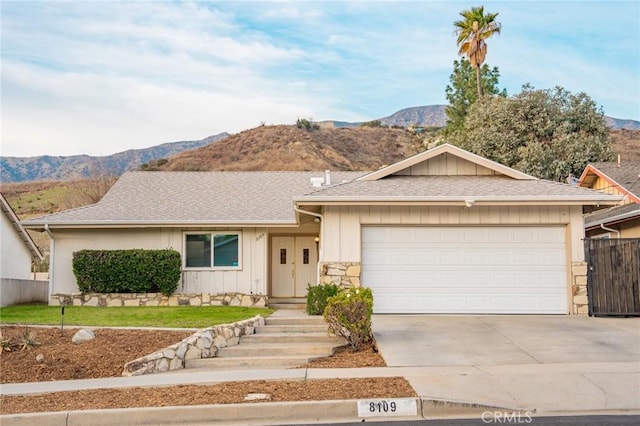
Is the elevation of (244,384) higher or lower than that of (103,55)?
lower

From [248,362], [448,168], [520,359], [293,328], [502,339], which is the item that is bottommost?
[248,362]

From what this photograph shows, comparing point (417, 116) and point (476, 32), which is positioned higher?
point (417, 116)

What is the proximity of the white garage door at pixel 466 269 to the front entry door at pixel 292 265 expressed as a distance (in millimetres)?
5772

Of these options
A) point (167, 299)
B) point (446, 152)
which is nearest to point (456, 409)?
point (446, 152)

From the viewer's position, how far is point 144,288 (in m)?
19.3

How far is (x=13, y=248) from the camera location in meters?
23.8

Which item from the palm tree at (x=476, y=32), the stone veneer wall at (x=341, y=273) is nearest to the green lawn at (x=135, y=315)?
the stone veneer wall at (x=341, y=273)

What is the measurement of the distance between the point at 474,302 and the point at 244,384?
7949 millimetres

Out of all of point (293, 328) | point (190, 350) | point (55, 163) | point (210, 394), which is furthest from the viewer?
point (55, 163)

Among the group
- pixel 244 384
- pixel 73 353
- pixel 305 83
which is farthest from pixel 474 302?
pixel 305 83

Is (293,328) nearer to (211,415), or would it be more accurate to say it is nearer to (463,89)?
(211,415)

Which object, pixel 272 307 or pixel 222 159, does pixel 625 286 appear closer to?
pixel 272 307
